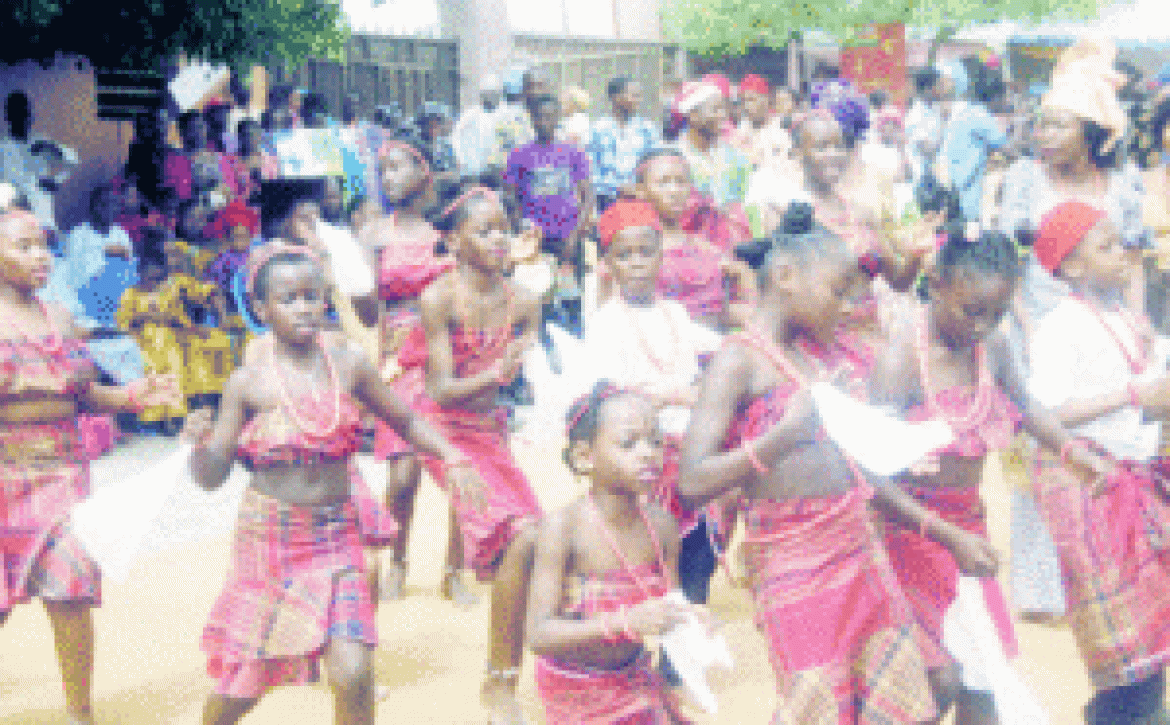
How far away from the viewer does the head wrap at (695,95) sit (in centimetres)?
620

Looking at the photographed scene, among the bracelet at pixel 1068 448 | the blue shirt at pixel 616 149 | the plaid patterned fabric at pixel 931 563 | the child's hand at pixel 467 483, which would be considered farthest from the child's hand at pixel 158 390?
the blue shirt at pixel 616 149

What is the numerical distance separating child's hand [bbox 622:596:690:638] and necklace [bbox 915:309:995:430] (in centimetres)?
97

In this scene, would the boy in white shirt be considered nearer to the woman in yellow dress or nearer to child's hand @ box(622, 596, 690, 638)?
child's hand @ box(622, 596, 690, 638)

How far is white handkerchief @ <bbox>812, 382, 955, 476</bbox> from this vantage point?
2.97 metres

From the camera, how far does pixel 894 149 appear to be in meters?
14.2

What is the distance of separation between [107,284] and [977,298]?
686cm

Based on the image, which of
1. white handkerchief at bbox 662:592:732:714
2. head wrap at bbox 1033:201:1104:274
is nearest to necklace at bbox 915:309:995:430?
head wrap at bbox 1033:201:1104:274

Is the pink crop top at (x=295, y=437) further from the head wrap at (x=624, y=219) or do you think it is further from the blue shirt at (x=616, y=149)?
the blue shirt at (x=616, y=149)

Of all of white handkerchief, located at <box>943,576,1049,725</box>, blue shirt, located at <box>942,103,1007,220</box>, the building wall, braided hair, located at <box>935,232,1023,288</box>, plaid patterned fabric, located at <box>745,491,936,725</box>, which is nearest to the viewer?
white handkerchief, located at <box>943,576,1049,725</box>

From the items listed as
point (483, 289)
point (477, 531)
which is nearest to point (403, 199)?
point (483, 289)

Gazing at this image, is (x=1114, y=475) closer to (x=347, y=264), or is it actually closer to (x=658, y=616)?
(x=658, y=616)

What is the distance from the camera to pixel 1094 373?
4078 millimetres

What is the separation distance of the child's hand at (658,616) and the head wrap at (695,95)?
11.8 feet

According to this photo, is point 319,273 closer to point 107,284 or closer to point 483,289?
point 483,289
